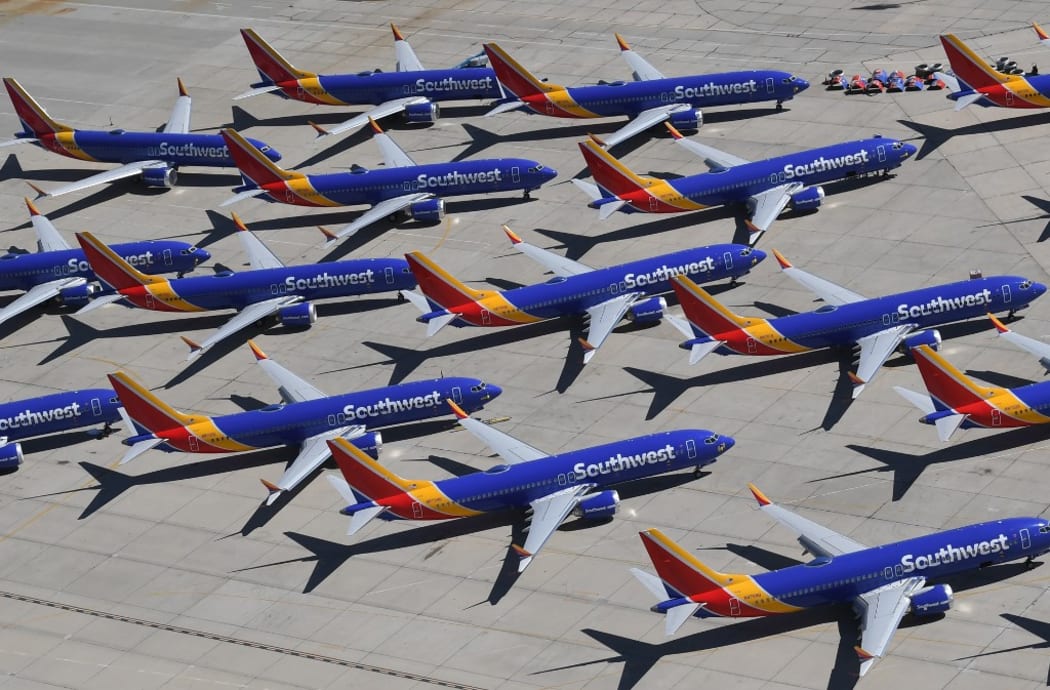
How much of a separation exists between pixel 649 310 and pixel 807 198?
62.1 feet

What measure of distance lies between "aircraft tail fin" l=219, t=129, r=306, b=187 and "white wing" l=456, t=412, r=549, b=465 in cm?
3466

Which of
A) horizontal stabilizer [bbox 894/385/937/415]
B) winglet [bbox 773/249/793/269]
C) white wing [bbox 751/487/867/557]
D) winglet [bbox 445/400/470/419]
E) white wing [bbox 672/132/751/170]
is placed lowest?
white wing [bbox 751/487/867/557]

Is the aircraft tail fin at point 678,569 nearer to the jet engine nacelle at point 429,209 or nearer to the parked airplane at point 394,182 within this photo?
the jet engine nacelle at point 429,209

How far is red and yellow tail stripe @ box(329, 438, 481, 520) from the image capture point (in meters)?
106

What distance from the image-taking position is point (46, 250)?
13888 centimetres

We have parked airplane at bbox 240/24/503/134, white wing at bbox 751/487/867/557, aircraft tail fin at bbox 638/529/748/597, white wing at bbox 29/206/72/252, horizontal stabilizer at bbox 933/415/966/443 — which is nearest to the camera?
aircraft tail fin at bbox 638/529/748/597

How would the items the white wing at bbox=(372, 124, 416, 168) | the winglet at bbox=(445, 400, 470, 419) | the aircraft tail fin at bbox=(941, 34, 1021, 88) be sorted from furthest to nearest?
the white wing at bbox=(372, 124, 416, 168) → the aircraft tail fin at bbox=(941, 34, 1021, 88) → the winglet at bbox=(445, 400, 470, 419)

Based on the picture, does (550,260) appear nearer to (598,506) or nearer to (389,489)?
(598,506)

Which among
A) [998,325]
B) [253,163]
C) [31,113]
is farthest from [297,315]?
[998,325]

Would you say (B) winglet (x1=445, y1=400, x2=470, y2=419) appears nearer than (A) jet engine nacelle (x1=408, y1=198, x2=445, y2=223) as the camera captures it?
Yes

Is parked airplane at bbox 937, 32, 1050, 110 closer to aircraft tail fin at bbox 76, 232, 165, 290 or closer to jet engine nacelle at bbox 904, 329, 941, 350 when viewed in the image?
jet engine nacelle at bbox 904, 329, 941, 350

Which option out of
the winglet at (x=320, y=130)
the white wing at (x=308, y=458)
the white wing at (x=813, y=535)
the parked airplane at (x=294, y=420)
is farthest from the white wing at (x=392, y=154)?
the white wing at (x=813, y=535)

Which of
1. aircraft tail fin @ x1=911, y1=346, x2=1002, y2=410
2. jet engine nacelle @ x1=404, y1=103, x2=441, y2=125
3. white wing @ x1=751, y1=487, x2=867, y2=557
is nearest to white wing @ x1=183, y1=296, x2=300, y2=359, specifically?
jet engine nacelle @ x1=404, y1=103, x2=441, y2=125

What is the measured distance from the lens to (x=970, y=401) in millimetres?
108312
